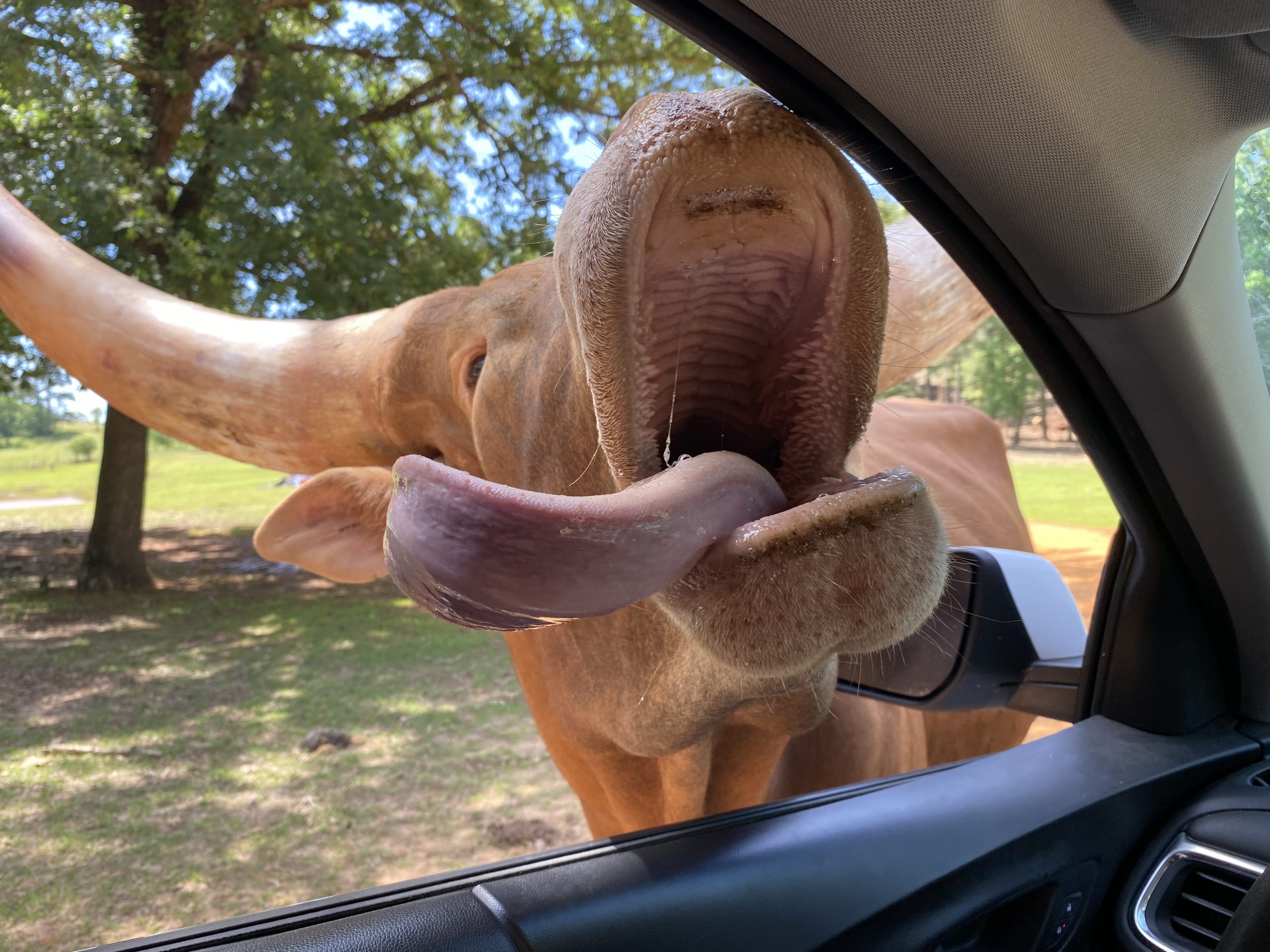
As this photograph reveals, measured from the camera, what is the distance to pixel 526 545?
36.1 inches

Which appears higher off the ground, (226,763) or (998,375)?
(998,375)

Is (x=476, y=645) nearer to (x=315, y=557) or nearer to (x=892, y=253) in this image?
(x=315, y=557)

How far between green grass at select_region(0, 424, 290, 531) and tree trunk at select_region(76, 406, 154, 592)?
10 cm

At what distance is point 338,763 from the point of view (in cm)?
460

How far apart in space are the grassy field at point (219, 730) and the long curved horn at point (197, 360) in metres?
0.68

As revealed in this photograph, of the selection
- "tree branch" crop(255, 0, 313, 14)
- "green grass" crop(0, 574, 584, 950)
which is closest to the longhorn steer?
"green grass" crop(0, 574, 584, 950)

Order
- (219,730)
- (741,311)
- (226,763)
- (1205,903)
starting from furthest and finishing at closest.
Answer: (219,730) → (226,763) → (1205,903) → (741,311)

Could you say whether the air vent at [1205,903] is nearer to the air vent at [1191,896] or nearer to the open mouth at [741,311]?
the air vent at [1191,896]

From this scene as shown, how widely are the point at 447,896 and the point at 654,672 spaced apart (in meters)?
0.65

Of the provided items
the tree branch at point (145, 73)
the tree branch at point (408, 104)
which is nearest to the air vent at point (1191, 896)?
the tree branch at point (145, 73)

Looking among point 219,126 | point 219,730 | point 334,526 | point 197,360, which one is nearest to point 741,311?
point 334,526

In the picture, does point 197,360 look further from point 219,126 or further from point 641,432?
point 219,126

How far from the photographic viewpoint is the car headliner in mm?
1111

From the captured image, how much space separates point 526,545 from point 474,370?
1.31m
